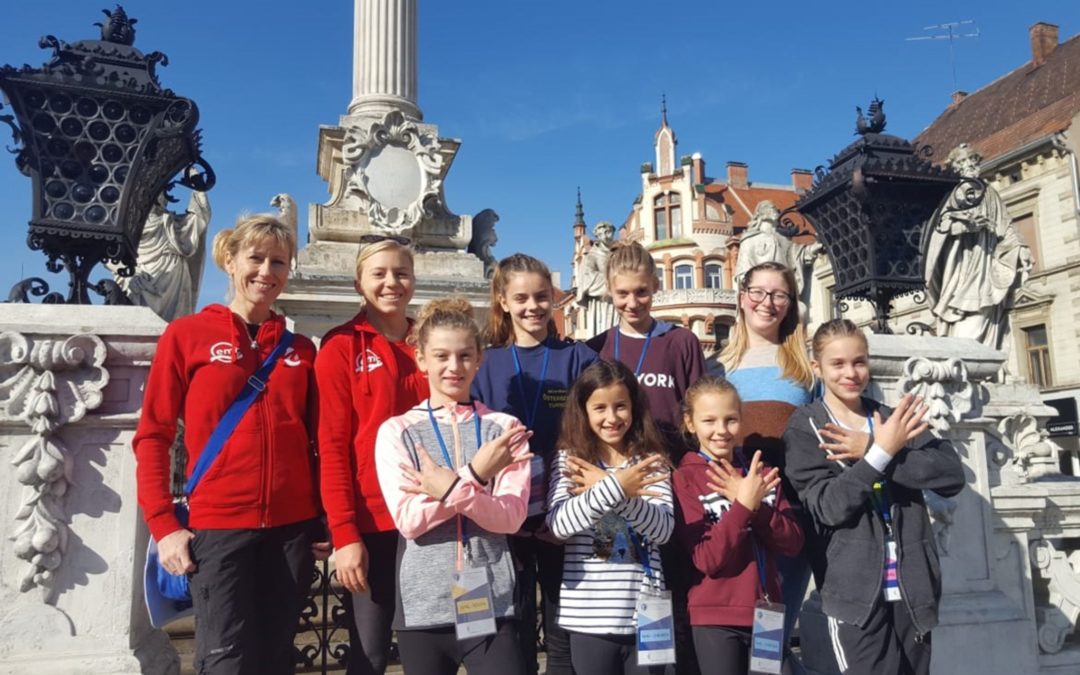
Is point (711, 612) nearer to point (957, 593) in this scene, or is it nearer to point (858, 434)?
point (858, 434)

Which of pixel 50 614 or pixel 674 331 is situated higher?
pixel 674 331

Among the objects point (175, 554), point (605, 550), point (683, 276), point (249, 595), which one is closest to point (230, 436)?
point (175, 554)

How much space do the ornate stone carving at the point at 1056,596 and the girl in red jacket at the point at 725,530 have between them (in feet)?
8.09

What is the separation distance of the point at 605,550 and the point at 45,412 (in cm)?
237

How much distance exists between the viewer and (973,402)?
414 cm

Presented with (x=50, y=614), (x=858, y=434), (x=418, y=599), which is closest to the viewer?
(x=418, y=599)

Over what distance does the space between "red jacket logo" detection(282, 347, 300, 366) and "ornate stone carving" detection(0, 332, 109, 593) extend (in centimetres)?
104

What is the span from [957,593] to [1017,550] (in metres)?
0.53

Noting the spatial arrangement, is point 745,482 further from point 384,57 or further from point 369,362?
point 384,57

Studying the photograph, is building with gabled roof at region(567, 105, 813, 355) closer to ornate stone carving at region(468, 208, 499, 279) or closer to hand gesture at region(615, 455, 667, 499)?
ornate stone carving at region(468, 208, 499, 279)

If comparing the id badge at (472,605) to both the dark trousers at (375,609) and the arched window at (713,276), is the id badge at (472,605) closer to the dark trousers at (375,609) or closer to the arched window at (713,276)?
the dark trousers at (375,609)

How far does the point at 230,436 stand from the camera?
2562 millimetres

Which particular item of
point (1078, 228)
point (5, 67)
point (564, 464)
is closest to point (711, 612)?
point (564, 464)

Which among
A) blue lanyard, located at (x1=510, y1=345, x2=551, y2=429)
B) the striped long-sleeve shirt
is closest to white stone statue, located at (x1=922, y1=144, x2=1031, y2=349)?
blue lanyard, located at (x1=510, y1=345, x2=551, y2=429)
